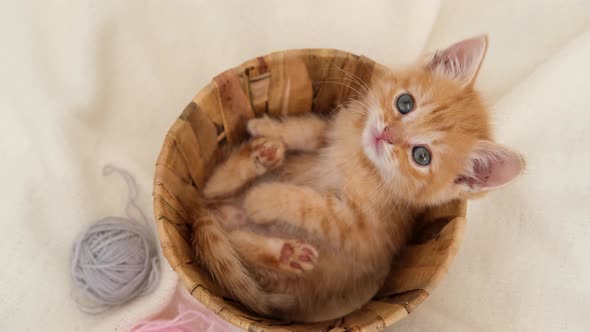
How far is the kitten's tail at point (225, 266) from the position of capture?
3.51 ft

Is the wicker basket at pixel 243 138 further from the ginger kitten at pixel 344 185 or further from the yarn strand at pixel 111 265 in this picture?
the yarn strand at pixel 111 265

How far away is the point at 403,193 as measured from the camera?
3.64 feet

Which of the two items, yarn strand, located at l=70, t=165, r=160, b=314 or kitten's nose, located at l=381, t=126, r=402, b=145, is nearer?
kitten's nose, located at l=381, t=126, r=402, b=145

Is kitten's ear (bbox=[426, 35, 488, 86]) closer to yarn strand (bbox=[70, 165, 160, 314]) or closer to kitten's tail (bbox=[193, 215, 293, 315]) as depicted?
kitten's tail (bbox=[193, 215, 293, 315])

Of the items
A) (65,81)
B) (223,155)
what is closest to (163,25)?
(65,81)

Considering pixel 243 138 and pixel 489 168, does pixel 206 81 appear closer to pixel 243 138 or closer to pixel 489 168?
pixel 243 138

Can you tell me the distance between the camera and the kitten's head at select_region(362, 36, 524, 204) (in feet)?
3.33

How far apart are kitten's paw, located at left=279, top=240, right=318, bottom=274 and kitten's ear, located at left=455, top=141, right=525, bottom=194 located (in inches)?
14.9

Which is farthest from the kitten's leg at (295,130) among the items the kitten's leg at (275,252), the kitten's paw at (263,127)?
the kitten's leg at (275,252)

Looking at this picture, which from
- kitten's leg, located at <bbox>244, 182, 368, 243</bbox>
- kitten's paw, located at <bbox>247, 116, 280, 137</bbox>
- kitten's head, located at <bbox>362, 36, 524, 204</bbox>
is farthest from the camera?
kitten's paw, located at <bbox>247, 116, 280, 137</bbox>

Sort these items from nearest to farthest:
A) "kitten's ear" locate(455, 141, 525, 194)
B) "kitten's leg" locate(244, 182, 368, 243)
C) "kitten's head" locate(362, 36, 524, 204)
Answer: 1. "kitten's ear" locate(455, 141, 525, 194)
2. "kitten's head" locate(362, 36, 524, 204)
3. "kitten's leg" locate(244, 182, 368, 243)

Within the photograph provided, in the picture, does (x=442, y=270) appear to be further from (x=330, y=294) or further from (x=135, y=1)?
(x=135, y=1)

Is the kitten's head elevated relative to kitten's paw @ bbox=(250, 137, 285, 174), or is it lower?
elevated

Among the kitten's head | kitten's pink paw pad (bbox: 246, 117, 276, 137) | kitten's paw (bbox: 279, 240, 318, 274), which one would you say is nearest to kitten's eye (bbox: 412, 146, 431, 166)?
the kitten's head
